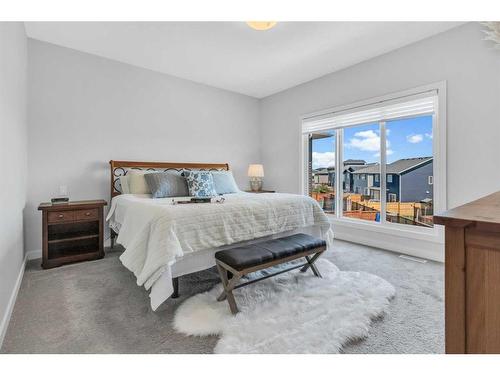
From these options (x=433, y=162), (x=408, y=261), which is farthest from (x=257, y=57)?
(x=408, y=261)

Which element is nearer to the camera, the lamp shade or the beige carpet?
the beige carpet

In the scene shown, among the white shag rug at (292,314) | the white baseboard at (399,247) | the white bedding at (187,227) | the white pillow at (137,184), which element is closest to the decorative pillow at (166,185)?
Result: the white pillow at (137,184)

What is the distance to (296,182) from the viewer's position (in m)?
4.54

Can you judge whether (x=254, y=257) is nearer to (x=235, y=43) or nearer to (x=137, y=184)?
(x=137, y=184)

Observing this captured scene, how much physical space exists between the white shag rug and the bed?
0.96ft

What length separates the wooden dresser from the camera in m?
0.70

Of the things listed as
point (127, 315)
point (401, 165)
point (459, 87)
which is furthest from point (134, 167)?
point (459, 87)

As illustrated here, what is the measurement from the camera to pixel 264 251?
6.43 ft

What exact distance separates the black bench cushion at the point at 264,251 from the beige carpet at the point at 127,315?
1.65 feet

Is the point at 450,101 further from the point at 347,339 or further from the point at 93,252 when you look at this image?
the point at 93,252

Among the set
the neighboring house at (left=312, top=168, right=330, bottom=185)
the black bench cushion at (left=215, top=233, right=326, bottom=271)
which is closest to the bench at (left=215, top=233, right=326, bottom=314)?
the black bench cushion at (left=215, top=233, right=326, bottom=271)

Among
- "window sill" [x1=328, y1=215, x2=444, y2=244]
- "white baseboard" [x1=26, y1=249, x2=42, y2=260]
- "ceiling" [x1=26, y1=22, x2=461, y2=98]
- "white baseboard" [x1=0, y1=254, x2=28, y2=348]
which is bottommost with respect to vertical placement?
"white baseboard" [x1=0, y1=254, x2=28, y2=348]

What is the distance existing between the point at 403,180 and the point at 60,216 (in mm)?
4168

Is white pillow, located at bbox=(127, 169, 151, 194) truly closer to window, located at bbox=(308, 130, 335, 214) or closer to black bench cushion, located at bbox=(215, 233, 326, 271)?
black bench cushion, located at bbox=(215, 233, 326, 271)
